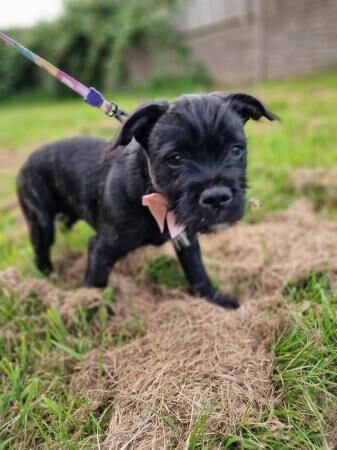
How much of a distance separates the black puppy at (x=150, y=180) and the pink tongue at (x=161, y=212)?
0.03 meters

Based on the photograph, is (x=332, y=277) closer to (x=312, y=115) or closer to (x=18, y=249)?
(x=18, y=249)

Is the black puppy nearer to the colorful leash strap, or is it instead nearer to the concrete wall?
the colorful leash strap

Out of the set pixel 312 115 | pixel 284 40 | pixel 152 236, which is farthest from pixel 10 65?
pixel 152 236

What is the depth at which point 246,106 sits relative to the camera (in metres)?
2.81

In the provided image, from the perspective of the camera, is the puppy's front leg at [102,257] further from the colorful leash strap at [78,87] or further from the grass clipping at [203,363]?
the colorful leash strap at [78,87]

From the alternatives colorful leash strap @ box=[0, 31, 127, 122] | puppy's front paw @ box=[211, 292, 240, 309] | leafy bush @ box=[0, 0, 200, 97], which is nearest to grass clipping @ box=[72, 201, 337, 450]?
puppy's front paw @ box=[211, 292, 240, 309]

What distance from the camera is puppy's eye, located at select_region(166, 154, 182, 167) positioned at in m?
2.55

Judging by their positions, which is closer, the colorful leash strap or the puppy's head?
the puppy's head

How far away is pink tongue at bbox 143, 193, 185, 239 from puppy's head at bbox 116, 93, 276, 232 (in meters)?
0.06

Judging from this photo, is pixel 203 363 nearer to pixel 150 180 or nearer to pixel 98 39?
pixel 150 180

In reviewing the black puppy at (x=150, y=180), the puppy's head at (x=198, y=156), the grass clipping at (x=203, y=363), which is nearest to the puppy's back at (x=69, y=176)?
the black puppy at (x=150, y=180)

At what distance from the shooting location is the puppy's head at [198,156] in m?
2.47

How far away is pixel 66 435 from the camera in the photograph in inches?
90.5

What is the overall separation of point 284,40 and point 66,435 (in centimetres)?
1280
